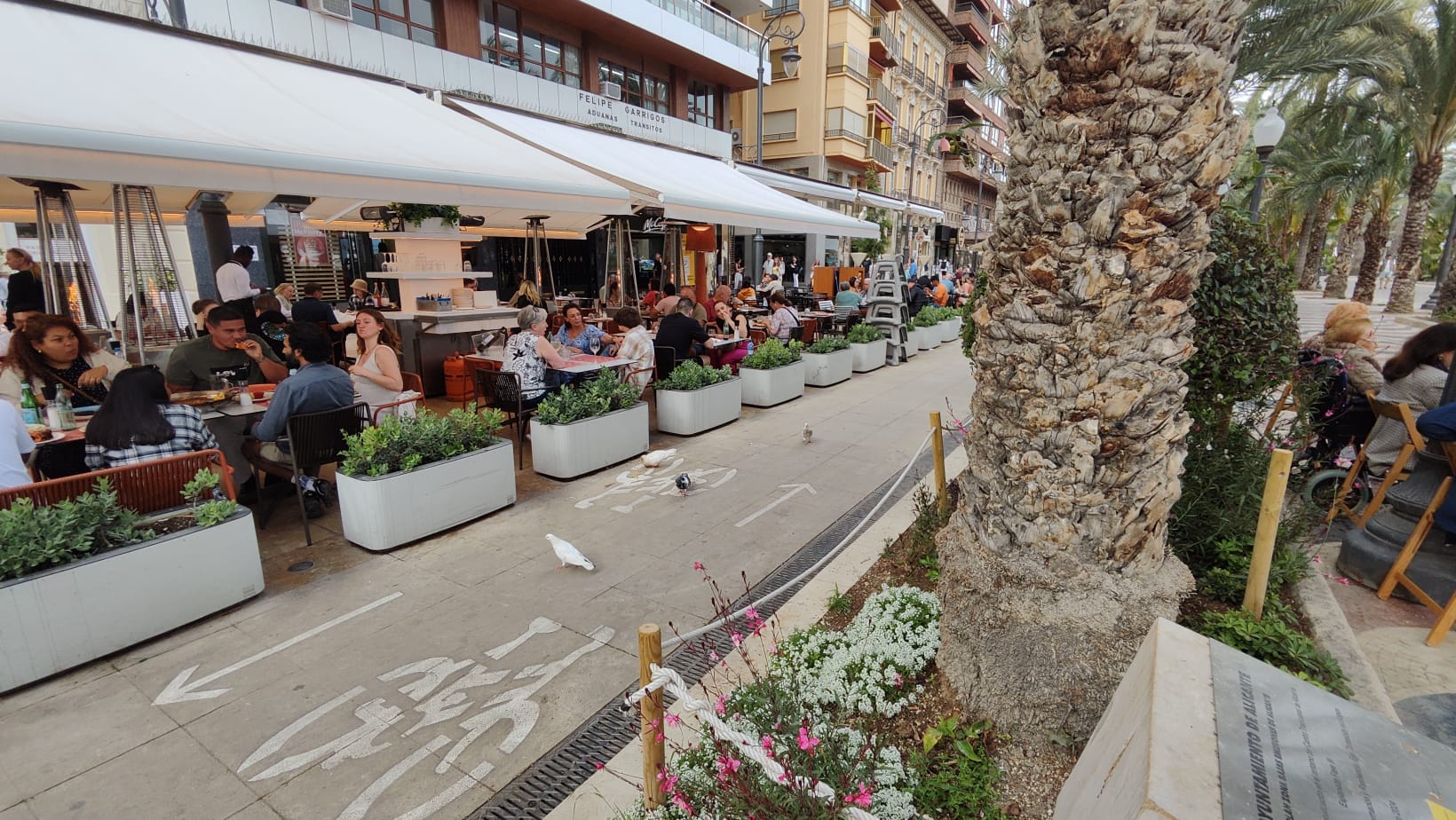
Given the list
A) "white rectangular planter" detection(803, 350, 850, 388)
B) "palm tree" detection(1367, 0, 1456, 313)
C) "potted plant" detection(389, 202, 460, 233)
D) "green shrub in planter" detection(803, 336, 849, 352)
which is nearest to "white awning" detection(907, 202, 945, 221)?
"green shrub in planter" detection(803, 336, 849, 352)

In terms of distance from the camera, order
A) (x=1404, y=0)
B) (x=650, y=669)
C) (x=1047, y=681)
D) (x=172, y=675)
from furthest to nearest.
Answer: (x=1404, y=0)
(x=172, y=675)
(x=1047, y=681)
(x=650, y=669)

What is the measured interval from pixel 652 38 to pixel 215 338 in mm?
15107

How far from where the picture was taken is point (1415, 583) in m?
3.82

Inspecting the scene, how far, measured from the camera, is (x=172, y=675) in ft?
10.5

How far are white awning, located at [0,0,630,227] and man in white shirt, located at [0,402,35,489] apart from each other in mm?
1353

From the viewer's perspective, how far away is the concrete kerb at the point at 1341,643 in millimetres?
2521

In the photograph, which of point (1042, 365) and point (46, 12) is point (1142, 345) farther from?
point (46, 12)

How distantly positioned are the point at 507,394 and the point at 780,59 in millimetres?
19405

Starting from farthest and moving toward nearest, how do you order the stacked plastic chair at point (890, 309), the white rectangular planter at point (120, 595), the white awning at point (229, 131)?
the stacked plastic chair at point (890, 309) → the white awning at point (229, 131) → the white rectangular planter at point (120, 595)

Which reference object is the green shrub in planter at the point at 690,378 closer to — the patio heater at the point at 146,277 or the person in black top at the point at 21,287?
the patio heater at the point at 146,277

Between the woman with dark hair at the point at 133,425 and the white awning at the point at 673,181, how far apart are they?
4765mm

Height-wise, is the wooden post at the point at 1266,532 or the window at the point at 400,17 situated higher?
the window at the point at 400,17

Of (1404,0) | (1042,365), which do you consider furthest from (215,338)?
(1404,0)

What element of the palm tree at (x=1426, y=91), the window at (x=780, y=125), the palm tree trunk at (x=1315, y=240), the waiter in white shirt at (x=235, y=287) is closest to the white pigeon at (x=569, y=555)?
the waiter in white shirt at (x=235, y=287)
